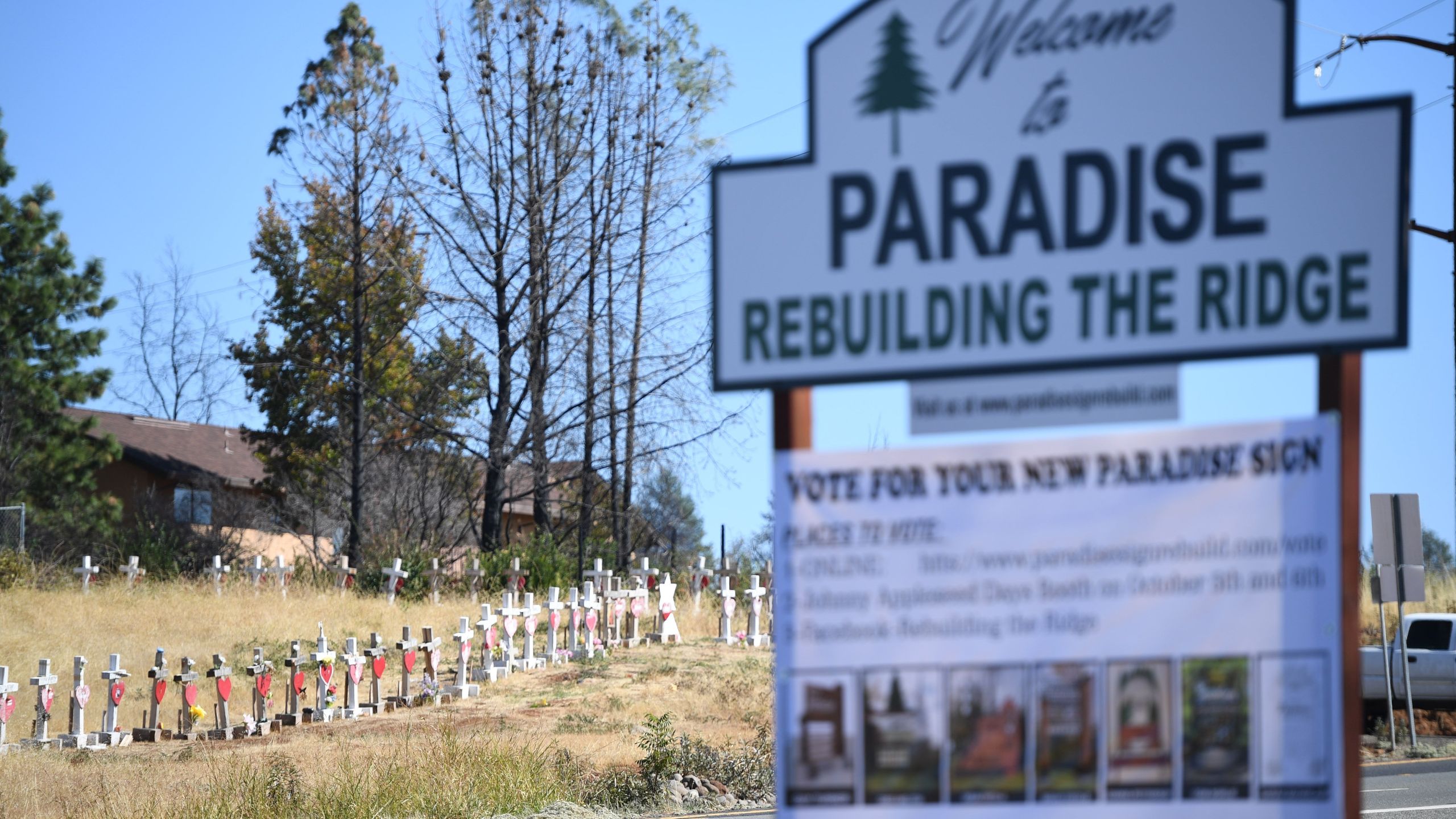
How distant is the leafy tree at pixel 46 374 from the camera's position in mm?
36625

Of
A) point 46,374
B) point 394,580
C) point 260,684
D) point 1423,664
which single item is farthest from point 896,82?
point 46,374

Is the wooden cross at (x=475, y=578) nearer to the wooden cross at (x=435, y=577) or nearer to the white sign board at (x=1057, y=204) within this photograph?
the wooden cross at (x=435, y=577)

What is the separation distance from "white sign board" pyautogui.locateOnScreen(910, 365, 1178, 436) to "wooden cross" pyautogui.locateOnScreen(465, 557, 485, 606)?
23994 millimetres

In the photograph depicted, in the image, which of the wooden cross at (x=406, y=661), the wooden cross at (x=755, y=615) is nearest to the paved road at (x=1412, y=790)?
the wooden cross at (x=406, y=661)

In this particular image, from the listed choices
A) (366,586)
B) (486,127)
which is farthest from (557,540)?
(486,127)

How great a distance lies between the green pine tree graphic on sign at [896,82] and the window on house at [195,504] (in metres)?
42.0

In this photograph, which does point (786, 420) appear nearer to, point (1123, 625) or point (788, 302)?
point (788, 302)

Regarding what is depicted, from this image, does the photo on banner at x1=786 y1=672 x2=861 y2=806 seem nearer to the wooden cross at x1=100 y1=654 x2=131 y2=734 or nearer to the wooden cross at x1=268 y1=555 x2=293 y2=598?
the wooden cross at x1=100 y1=654 x2=131 y2=734

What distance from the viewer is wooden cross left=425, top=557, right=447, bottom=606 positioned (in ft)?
88.5

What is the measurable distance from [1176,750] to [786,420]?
4.39 feet

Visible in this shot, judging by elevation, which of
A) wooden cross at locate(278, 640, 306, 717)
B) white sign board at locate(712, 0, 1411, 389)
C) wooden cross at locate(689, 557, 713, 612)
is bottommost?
wooden cross at locate(278, 640, 306, 717)

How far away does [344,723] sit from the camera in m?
17.6

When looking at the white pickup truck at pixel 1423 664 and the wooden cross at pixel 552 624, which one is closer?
A: the white pickup truck at pixel 1423 664

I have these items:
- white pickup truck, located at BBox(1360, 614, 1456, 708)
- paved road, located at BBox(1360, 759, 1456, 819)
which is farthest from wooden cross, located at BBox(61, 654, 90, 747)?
white pickup truck, located at BBox(1360, 614, 1456, 708)
